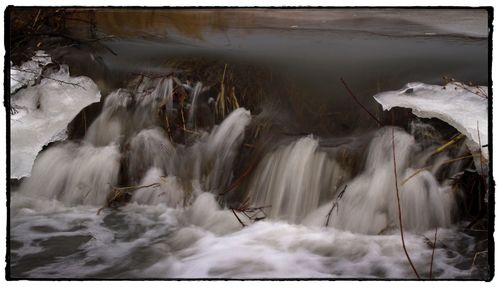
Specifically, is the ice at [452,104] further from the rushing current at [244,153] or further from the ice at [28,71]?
the ice at [28,71]

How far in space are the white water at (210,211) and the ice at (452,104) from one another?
0.10 m

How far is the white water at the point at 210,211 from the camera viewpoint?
1.88m

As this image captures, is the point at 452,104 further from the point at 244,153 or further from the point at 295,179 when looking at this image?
the point at 244,153

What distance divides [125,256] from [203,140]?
404 mm

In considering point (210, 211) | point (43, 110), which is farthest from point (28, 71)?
point (210, 211)

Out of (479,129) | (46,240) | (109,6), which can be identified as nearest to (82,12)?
(109,6)

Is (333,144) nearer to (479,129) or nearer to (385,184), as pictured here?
(385,184)

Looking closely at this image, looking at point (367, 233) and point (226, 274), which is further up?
point (367, 233)

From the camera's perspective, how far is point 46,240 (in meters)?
1.91

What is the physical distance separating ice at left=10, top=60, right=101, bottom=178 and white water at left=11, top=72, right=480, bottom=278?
0.04 m

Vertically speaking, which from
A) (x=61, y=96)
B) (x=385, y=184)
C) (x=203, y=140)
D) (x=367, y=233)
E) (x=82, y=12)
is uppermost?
(x=82, y=12)

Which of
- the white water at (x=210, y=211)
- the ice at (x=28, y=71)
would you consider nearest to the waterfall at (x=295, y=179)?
the white water at (x=210, y=211)

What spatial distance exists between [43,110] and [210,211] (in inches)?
22.7

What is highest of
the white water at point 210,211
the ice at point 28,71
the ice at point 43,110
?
the ice at point 28,71
